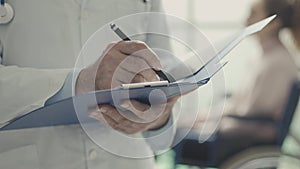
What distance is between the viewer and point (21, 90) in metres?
0.62

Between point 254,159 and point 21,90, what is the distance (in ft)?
5.29

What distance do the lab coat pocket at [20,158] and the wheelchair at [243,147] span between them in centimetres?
137

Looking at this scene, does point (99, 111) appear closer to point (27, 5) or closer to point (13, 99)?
point (13, 99)

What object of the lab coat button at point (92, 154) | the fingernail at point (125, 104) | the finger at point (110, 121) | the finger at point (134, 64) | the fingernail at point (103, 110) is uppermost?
the finger at point (134, 64)

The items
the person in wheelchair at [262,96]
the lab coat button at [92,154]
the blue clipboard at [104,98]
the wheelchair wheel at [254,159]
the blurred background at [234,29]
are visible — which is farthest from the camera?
the blurred background at [234,29]

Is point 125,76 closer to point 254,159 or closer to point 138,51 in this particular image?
point 138,51

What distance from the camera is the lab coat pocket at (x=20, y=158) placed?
0.68m

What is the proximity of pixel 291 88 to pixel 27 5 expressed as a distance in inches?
65.8

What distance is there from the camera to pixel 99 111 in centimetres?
54

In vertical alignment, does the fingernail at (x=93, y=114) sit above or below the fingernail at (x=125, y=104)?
below


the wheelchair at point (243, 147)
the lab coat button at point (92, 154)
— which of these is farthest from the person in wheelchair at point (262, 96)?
the lab coat button at point (92, 154)

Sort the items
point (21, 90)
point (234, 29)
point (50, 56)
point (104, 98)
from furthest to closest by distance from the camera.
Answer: point (234, 29)
point (50, 56)
point (21, 90)
point (104, 98)

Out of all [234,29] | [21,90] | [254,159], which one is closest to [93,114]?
[21,90]

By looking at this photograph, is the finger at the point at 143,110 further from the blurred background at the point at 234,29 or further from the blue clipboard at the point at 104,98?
the blurred background at the point at 234,29
